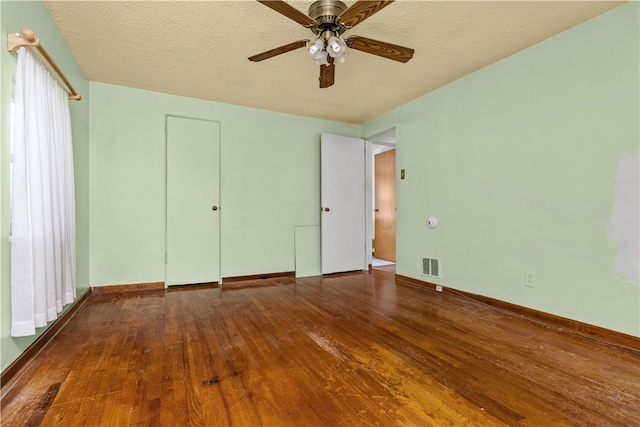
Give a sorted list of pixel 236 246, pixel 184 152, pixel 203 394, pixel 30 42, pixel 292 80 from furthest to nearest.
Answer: pixel 236 246 < pixel 184 152 < pixel 292 80 < pixel 30 42 < pixel 203 394

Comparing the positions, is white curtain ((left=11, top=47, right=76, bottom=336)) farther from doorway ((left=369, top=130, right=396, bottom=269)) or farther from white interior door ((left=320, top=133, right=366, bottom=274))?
doorway ((left=369, top=130, right=396, bottom=269))

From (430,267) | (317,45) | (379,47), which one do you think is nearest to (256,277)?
(430,267)

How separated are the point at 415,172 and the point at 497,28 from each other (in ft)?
5.86

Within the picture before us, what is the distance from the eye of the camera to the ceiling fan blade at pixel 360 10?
166 centimetres

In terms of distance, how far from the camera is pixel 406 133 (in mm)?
4008

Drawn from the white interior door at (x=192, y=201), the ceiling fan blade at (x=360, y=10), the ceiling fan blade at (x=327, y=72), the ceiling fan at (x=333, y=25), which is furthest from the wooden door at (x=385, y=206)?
the ceiling fan blade at (x=360, y=10)

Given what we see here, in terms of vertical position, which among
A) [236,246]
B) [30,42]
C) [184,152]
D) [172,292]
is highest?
[30,42]

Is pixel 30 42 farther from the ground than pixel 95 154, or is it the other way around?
pixel 30 42

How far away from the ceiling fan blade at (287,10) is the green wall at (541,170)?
2082 millimetres

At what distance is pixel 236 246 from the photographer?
4090 mm

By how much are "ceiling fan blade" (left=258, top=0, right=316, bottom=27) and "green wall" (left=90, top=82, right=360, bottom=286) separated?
246 cm

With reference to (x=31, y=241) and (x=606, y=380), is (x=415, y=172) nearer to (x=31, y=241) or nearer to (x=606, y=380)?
(x=606, y=380)

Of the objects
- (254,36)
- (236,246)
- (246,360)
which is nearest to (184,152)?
(236,246)

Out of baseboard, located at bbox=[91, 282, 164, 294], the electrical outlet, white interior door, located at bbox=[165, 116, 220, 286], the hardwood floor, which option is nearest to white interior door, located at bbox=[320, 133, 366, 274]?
white interior door, located at bbox=[165, 116, 220, 286]
